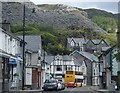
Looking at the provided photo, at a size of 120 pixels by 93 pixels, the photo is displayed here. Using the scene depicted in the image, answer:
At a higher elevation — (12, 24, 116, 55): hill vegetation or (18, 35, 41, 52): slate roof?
(12, 24, 116, 55): hill vegetation

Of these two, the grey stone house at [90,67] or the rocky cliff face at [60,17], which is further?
the rocky cliff face at [60,17]

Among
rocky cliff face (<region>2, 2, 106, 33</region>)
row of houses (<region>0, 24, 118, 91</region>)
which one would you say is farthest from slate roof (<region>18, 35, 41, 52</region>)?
rocky cliff face (<region>2, 2, 106, 33</region>)

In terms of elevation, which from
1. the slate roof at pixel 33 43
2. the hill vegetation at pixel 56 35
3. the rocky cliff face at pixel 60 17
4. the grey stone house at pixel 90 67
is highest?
the rocky cliff face at pixel 60 17

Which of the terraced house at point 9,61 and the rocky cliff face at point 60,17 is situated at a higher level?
the rocky cliff face at point 60,17

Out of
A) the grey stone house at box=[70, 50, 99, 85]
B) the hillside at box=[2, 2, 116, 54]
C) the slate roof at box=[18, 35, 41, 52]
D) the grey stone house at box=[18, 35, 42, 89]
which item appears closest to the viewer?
the grey stone house at box=[18, 35, 42, 89]

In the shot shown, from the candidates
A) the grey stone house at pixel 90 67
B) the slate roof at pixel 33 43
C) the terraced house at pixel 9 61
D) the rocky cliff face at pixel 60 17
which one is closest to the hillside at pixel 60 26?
the rocky cliff face at pixel 60 17

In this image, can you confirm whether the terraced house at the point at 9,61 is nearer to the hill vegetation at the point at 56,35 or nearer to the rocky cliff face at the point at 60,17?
the hill vegetation at the point at 56,35

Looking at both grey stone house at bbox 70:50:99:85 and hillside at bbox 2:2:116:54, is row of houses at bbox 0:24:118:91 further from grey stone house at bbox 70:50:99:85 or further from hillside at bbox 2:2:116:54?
hillside at bbox 2:2:116:54

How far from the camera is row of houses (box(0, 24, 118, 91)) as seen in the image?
37.6 meters

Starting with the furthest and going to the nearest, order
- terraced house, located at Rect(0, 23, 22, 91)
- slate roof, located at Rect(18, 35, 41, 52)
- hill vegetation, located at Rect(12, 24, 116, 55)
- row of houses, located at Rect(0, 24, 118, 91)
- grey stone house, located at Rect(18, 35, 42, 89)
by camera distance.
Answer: hill vegetation, located at Rect(12, 24, 116, 55), slate roof, located at Rect(18, 35, 41, 52), grey stone house, located at Rect(18, 35, 42, 89), row of houses, located at Rect(0, 24, 118, 91), terraced house, located at Rect(0, 23, 22, 91)

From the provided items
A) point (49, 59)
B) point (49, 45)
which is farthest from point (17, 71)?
point (49, 45)

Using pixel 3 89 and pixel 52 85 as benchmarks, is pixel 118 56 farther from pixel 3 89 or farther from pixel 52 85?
pixel 52 85

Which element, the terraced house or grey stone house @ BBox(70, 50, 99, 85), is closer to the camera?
the terraced house

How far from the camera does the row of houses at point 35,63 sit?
37584mm
